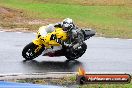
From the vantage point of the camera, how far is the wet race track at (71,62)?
1411 centimetres

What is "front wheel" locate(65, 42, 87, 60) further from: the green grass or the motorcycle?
the green grass

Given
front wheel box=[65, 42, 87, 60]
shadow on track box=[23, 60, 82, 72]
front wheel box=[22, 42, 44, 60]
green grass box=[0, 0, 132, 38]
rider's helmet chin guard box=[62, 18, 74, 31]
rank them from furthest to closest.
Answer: green grass box=[0, 0, 132, 38]
front wheel box=[65, 42, 87, 60]
front wheel box=[22, 42, 44, 60]
rider's helmet chin guard box=[62, 18, 74, 31]
shadow on track box=[23, 60, 82, 72]

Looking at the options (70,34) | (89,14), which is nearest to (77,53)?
(70,34)

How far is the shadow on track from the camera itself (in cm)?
1399

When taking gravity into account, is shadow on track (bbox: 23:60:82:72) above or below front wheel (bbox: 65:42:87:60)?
below

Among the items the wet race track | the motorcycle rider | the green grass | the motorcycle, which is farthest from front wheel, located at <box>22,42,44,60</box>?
the green grass

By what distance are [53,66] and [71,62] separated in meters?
1.02

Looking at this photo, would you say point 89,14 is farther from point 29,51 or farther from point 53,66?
point 53,66

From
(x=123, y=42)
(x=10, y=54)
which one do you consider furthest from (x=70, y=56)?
(x=123, y=42)

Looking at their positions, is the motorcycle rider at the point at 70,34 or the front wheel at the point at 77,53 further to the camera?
the front wheel at the point at 77,53

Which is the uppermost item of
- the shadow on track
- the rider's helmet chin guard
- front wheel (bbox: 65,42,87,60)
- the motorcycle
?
the rider's helmet chin guard

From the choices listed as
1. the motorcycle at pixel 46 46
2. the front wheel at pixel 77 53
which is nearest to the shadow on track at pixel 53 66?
the front wheel at pixel 77 53

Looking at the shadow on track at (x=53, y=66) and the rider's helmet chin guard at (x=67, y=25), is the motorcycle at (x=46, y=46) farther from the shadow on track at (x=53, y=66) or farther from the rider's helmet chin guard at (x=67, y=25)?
the shadow on track at (x=53, y=66)

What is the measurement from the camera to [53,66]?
14.4m
